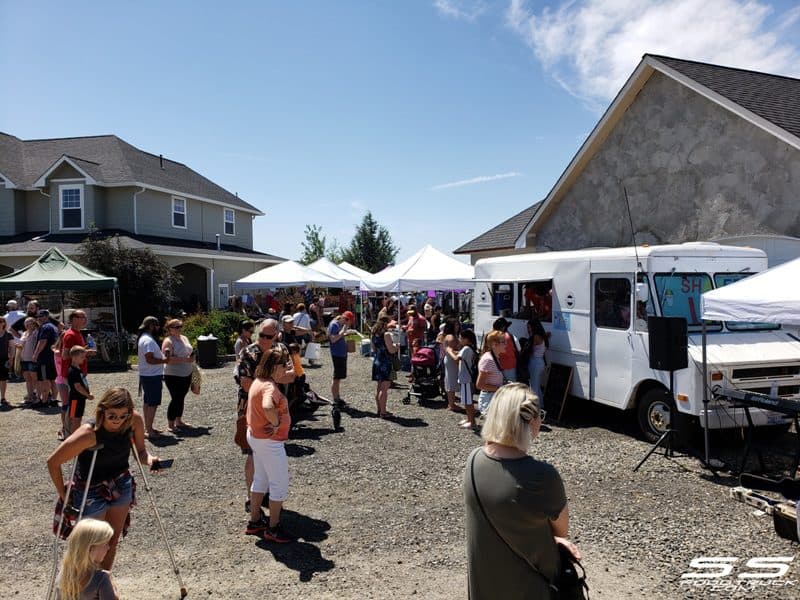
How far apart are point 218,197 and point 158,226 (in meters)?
4.83

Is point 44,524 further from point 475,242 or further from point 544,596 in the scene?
point 475,242

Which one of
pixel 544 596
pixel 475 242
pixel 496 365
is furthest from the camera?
pixel 475 242

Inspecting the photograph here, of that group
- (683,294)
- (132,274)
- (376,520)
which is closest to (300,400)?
(376,520)

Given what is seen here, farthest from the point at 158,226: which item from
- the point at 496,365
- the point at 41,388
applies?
the point at 496,365

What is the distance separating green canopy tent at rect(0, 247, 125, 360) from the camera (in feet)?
48.8

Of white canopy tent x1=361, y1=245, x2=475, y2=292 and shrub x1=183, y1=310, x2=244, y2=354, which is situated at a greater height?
white canopy tent x1=361, y1=245, x2=475, y2=292

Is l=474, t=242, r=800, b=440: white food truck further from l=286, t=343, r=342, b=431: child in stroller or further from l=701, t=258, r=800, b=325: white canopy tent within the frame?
l=286, t=343, r=342, b=431: child in stroller

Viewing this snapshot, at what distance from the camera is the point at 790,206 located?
34.1 ft

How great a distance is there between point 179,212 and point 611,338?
23.4 metres

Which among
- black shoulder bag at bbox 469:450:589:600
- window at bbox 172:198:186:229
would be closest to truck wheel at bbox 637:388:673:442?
black shoulder bag at bbox 469:450:589:600

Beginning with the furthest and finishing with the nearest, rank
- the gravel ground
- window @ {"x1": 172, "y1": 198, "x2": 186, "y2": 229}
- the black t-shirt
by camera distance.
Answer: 1. window @ {"x1": 172, "y1": 198, "x2": 186, "y2": 229}
2. the black t-shirt
3. the gravel ground

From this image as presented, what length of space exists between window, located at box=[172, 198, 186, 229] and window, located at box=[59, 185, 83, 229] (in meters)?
3.90

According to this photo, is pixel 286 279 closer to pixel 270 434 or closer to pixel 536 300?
pixel 536 300

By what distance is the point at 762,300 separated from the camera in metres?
5.82
